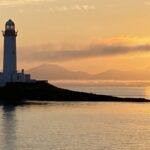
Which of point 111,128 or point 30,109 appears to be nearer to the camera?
point 111,128

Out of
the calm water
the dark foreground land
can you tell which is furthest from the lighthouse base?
the calm water

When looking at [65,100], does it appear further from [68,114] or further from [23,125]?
[23,125]

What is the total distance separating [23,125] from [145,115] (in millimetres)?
31038

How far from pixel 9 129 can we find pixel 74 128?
8411mm

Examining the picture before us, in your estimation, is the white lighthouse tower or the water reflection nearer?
the water reflection

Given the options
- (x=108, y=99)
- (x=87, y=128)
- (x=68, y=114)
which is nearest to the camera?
(x=87, y=128)

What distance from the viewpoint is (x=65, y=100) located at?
13412 centimetres

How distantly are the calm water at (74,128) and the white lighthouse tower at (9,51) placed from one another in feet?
51.3

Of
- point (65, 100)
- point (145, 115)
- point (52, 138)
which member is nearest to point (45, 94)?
point (65, 100)

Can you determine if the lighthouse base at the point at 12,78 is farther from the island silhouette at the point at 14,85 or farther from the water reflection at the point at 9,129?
the water reflection at the point at 9,129

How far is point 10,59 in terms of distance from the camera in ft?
415

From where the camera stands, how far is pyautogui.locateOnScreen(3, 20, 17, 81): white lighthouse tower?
126500 mm

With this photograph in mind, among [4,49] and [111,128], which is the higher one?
[4,49]

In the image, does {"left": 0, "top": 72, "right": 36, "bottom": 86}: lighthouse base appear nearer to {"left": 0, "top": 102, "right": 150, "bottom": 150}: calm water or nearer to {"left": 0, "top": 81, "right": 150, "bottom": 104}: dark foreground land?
{"left": 0, "top": 81, "right": 150, "bottom": 104}: dark foreground land
